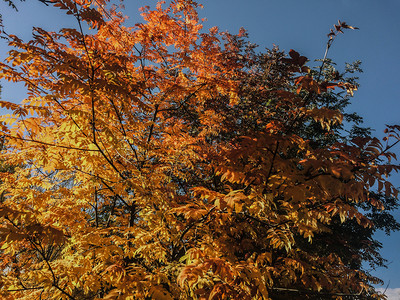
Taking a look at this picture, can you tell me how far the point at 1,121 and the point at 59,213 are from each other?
1.85 meters

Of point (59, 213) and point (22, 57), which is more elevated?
point (22, 57)

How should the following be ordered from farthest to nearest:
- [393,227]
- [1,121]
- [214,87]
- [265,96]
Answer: [393,227] < [265,96] < [214,87] < [1,121]

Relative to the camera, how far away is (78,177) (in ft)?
14.9

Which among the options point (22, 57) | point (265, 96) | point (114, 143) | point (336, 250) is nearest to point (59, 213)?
point (114, 143)

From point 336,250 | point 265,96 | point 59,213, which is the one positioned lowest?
point 59,213

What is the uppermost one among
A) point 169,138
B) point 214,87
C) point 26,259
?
point 214,87

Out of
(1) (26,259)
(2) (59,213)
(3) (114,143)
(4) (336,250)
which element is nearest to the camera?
(3) (114,143)

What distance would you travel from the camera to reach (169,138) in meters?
5.67

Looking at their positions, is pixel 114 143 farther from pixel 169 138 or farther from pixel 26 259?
pixel 26 259

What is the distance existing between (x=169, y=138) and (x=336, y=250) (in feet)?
31.6

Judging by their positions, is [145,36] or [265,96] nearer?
[145,36]

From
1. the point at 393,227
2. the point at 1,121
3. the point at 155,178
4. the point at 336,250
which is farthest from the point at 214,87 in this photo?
the point at 393,227

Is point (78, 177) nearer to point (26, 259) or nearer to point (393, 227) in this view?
point (26, 259)

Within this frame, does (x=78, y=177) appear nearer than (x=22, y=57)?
No
